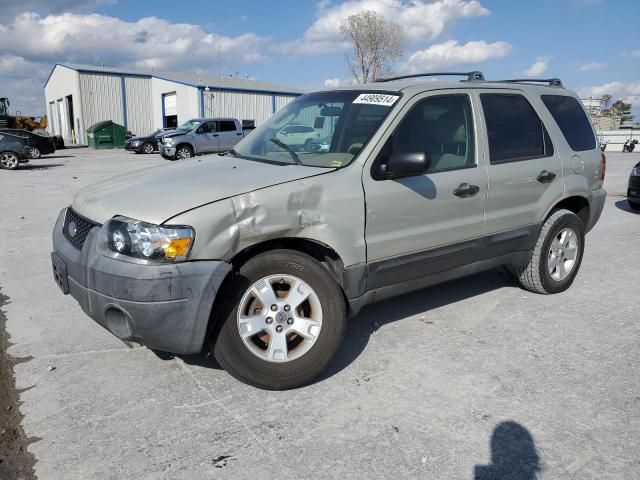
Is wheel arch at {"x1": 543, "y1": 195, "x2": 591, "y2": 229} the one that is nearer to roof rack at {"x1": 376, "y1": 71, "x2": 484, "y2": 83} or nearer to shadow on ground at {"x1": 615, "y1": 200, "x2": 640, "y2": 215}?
roof rack at {"x1": 376, "y1": 71, "x2": 484, "y2": 83}

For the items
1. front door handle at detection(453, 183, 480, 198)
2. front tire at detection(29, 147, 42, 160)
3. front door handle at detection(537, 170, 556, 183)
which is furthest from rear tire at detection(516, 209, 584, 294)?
front tire at detection(29, 147, 42, 160)

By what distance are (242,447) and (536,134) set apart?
3.53 metres

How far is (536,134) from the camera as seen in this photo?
4.52 metres

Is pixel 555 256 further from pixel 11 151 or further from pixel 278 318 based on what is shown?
pixel 11 151

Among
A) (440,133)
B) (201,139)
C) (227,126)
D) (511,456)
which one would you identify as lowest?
(511,456)

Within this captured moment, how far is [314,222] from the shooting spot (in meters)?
3.13

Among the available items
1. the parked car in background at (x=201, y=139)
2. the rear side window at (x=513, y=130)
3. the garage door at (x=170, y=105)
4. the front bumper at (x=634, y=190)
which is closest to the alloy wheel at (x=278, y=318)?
the rear side window at (x=513, y=130)

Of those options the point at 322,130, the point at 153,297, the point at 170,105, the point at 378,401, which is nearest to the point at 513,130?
the point at 322,130

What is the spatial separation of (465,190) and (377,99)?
923 mm

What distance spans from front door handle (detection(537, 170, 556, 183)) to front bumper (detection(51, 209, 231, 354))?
2923 mm

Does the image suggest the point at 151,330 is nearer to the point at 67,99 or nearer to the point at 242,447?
the point at 242,447

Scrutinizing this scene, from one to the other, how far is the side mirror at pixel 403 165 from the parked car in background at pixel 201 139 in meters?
19.5

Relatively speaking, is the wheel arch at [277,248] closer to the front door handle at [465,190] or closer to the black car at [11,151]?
the front door handle at [465,190]

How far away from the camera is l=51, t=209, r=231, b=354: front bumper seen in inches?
107
